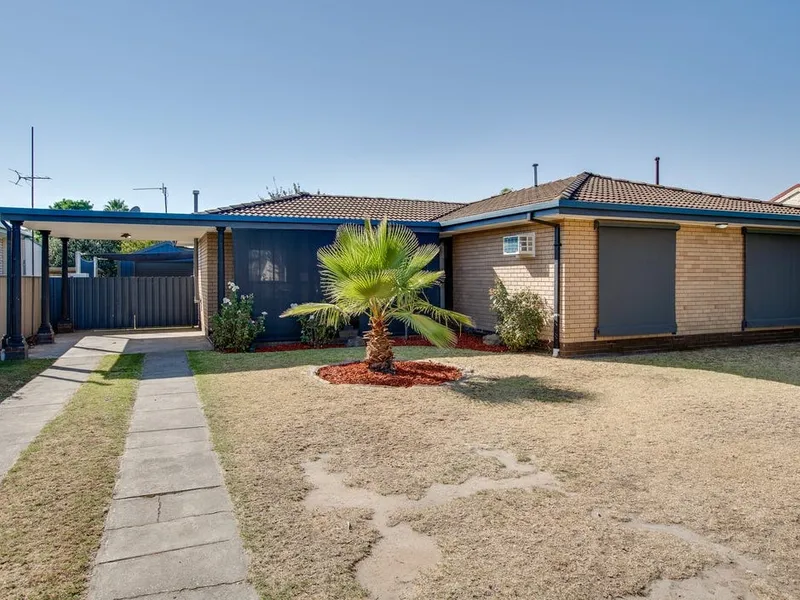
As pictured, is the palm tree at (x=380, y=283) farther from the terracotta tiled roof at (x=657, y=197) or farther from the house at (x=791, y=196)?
the house at (x=791, y=196)

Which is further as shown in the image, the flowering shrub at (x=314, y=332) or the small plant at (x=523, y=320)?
the flowering shrub at (x=314, y=332)

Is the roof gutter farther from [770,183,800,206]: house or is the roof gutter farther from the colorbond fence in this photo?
[770,183,800,206]: house

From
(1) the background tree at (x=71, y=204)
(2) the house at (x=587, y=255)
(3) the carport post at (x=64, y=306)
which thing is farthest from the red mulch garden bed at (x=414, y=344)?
(1) the background tree at (x=71, y=204)

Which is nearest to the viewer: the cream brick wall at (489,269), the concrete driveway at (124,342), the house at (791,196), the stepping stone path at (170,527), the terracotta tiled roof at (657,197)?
the stepping stone path at (170,527)

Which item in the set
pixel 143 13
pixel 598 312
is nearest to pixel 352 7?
pixel 143 13

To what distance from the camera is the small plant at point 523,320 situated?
11.1 meters

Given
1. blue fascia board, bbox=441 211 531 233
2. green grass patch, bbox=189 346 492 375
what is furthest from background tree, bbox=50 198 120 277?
blue fascia board, bbox=441 211 531 233

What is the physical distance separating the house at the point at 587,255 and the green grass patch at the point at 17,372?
9.26ft

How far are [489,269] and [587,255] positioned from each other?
9.10 ft

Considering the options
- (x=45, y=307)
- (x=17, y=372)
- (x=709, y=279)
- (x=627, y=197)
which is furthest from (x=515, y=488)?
(x=45, y=307)

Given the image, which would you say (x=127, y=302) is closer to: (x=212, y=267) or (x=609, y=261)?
(x=212, y=267)

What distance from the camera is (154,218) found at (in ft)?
38.2

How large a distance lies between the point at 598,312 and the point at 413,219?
5.74m

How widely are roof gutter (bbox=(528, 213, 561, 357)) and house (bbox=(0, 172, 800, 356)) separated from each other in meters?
0.02
